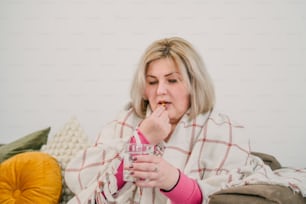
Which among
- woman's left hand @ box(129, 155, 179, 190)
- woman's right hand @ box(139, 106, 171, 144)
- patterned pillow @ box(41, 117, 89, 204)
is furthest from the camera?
patterned pillow @ box(41, 117, 89, 204)

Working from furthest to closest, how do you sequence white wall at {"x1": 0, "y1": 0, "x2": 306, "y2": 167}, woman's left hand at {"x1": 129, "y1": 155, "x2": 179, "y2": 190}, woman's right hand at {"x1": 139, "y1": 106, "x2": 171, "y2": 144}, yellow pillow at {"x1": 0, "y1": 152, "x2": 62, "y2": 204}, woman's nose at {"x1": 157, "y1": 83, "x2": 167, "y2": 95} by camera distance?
white wall at {"x1": 0, "y1": 0, "x2": 306, "y2": 167}, yellow pillow at {"x1": 0, "y1": 152, "x2": 62, "y2": 204}, woman's nose at {"x1": 157, "y1": 83, "x2": 167, "y2": 95}, woman's right hand at {"x1": 139, "y1": 106, "x2": 171, "y2": 144}, woman's left hand at {"x1": 129, "y1": 155, "x2": 179, "y2": 190}

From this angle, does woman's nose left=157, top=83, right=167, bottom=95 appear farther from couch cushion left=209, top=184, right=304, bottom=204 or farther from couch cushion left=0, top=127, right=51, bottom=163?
couch cushion left=0, top=127, right=51, bottom=163

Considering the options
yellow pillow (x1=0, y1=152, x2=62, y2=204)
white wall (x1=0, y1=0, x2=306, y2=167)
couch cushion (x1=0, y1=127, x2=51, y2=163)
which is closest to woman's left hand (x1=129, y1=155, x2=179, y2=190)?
yellow pillow (x1=0, y1=152, x2=62, y2=204)

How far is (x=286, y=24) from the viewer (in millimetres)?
1971

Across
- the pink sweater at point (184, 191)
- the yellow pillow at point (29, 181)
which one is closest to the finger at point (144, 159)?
the pink sweater at point (184, 191)

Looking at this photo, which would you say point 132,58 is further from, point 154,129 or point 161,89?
A: point 154,129

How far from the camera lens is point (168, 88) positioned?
1371 millimetres

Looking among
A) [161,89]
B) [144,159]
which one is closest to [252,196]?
[144,159]

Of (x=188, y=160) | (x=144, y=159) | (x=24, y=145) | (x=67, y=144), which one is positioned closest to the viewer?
(x=144, y=159)

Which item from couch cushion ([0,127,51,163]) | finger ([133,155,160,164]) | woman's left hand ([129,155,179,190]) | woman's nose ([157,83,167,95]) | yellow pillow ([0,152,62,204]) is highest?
woman's nose ([157,83,167,95])

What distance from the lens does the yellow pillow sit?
57.3 inches

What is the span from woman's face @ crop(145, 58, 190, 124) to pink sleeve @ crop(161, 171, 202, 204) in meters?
0.31

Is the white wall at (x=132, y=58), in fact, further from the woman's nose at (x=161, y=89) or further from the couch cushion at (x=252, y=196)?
the couch cushion at (x=252, y=196)

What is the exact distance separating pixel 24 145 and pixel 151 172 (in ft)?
3.05
